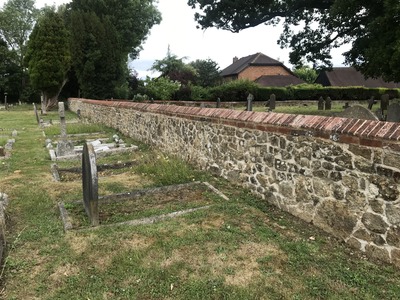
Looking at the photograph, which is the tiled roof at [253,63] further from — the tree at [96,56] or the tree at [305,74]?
the tree at [305,74]

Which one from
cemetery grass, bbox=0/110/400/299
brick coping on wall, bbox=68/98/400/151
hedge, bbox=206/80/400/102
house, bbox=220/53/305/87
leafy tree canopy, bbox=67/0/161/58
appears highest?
leafy tree canopy, bbox=67/0/161/58

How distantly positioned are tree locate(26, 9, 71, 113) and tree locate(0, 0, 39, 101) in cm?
1695

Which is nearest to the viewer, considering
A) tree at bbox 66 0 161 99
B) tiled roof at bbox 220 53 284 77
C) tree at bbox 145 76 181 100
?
tree at bbox 145 76 181 100

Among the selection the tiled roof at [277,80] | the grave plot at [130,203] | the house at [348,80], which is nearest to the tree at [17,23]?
the tiled roof at [277,80]

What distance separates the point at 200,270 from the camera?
142 inches

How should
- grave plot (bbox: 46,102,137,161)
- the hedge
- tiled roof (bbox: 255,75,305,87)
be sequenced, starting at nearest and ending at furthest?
grave plot (bbox: 46,102,137,161) < the hedge < tiled roof (bbox: 255,75,305,87)

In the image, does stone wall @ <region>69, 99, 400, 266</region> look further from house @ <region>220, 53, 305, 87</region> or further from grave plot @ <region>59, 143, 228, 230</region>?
house @ <region>220, 53, 305, 87</region>

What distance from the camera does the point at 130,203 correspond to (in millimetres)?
5840

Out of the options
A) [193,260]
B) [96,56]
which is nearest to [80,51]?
[96,56]

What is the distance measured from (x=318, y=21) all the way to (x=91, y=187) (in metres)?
17.3

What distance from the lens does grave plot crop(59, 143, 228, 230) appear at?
15.8 feet

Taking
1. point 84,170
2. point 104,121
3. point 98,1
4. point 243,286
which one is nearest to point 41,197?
point 84,170

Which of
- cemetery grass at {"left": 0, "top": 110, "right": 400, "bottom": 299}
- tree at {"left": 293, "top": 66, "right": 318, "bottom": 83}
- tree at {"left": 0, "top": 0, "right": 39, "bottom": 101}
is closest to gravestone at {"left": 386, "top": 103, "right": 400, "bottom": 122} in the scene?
cemetery grass at {"left": 0, "top": 110, "right": 400, "bottom": 299}

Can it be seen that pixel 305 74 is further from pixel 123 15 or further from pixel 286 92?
pixel 123 15
